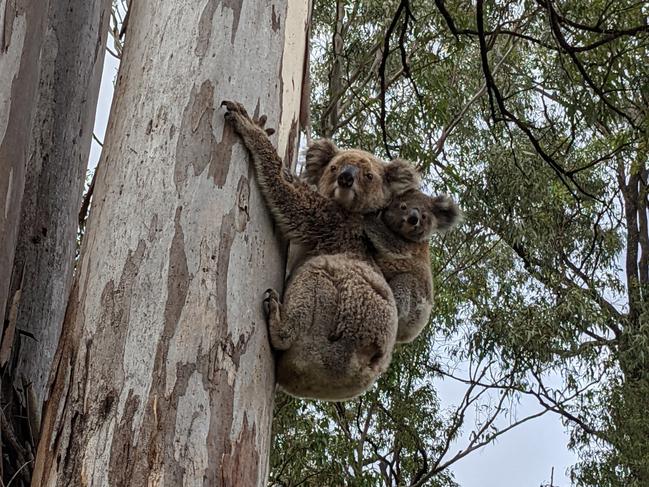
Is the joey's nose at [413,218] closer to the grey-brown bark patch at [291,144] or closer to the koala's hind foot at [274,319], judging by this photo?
the grey-brown bark patch at [291,144]

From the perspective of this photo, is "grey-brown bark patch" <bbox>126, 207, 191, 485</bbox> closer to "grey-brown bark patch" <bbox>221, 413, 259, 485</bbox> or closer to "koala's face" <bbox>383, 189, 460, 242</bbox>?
"grey-brown bark patch" <bbox>221, 413, 259, 485</bbox>

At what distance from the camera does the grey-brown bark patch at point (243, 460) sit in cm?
182

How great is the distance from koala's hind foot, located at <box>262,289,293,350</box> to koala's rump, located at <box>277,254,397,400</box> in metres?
0.07

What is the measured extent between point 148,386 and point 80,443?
0.16m

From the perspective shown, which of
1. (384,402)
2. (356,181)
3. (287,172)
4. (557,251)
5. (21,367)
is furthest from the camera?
(557,251)

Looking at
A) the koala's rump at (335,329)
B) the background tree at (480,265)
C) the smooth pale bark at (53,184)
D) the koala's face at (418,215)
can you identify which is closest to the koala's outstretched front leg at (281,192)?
the koala's rump at (335,329)

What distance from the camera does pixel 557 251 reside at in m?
11.4

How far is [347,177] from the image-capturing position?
318 centimetres

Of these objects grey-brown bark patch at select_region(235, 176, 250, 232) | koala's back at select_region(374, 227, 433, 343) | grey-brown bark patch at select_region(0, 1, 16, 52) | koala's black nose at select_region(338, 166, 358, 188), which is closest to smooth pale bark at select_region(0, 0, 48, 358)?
grey-brown bark patch at select_region(0, 1, 16, 52)

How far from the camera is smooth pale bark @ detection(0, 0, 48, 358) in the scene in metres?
2.14

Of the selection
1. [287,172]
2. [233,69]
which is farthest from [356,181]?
[233,69]

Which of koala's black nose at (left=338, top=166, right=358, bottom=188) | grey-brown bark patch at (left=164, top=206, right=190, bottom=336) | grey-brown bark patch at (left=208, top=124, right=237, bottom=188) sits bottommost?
grey-brown bark patch at (left=164, top=206, right=190, bottom=336)

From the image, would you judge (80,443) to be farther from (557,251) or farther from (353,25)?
(557,251)

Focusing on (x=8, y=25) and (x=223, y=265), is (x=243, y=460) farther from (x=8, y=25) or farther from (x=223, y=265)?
(x=8, y=25)
